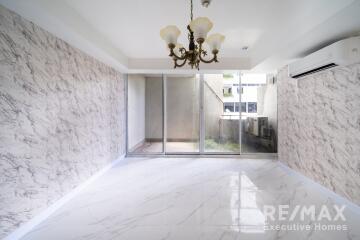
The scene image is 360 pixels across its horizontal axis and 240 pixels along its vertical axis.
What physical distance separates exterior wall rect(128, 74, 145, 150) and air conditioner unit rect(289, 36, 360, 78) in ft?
12.0

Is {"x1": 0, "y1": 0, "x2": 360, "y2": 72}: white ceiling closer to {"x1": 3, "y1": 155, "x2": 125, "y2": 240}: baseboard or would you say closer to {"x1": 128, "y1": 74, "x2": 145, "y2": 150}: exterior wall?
{"x1": 128, "y1": 74, "x2": 145, "y2": 150}: exterior wall

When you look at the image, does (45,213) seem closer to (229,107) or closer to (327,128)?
(327,128)

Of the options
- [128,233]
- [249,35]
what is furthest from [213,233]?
[249,35]

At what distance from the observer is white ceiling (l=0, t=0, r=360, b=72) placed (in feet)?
5.61

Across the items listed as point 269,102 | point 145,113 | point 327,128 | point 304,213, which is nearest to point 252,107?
point 269,102

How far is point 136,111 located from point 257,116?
3.22 m

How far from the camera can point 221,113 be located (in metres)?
4.44

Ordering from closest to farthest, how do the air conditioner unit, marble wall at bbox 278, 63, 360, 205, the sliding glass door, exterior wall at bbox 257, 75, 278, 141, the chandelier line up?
the chandelier → the air conditioner unit → marble wall at bbox 278, 63, 360, 205 → exterior wall at bbox 257, 75, 278, 141 → the sliding glass door

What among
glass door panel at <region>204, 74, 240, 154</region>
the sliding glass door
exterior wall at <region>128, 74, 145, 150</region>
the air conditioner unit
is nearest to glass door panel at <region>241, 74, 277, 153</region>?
the sliding glass door

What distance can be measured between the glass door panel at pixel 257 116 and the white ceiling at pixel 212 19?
1.23m

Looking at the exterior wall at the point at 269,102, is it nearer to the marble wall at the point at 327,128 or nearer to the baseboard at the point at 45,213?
the marble wall at the point at 327,128

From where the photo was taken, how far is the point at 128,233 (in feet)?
5.59

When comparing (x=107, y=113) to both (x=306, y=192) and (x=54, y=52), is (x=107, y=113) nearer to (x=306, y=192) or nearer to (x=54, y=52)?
(x=54, y=52)

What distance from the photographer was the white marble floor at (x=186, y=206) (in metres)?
1.70
